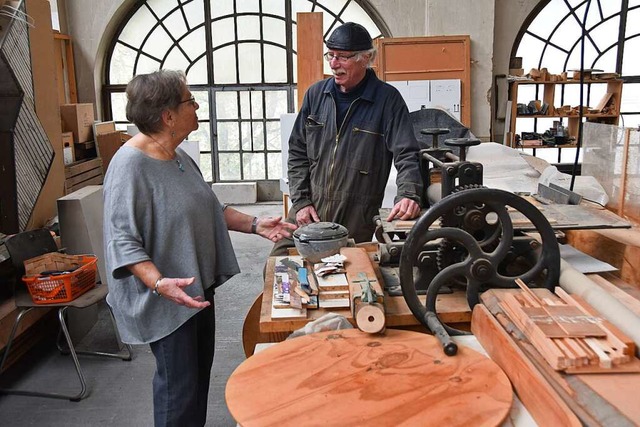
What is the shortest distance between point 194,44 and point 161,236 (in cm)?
588

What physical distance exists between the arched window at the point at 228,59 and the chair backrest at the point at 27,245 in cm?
413

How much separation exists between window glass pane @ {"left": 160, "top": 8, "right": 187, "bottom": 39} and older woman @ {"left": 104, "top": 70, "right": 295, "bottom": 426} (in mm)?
5670

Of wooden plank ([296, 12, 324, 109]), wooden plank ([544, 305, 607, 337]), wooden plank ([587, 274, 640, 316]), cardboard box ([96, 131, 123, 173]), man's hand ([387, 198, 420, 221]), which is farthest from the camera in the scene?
cardboard box ([96, 131, 123, 173])

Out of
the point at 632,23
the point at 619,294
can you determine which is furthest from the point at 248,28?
the point at 619,294

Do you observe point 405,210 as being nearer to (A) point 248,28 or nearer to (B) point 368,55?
(B) point 368,55

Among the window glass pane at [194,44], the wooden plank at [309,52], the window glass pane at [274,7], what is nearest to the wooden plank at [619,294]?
the wooden plank at [309,52]

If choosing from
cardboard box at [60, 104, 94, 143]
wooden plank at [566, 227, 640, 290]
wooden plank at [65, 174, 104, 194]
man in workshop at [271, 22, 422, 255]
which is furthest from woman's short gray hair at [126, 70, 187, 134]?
cardboard box at [60, 104, 94, 143]

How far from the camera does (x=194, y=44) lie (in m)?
7.18

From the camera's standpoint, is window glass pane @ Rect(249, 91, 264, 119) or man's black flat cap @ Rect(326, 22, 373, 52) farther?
window glass pane @ Rect(249, 91, 264, 119)

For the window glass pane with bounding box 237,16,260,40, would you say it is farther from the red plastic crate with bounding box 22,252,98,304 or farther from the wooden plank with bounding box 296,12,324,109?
the red plastic crate with bounding box 22,252,98,304

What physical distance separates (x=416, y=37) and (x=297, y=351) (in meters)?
5.44

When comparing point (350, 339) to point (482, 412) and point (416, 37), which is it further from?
point (416, 37)

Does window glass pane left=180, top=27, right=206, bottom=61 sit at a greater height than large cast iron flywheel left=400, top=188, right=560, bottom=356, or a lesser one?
greater

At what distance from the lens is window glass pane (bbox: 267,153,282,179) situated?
7605mm
